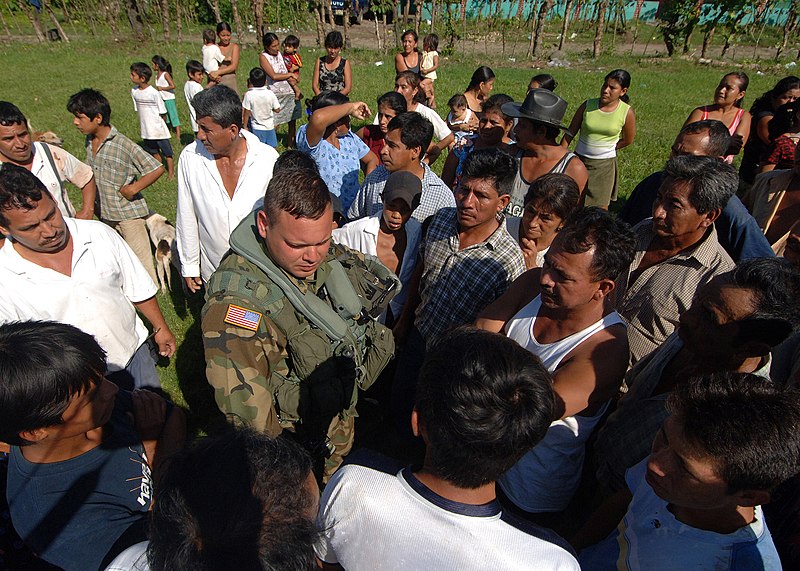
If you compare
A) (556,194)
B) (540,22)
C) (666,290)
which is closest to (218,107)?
(556,194)

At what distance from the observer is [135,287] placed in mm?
3043

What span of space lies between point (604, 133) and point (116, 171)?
5.29 metres

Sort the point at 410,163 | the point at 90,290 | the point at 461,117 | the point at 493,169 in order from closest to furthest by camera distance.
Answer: the point at 90,290 → the point at 493,169 → the point at 410,163 → the point at 461,117

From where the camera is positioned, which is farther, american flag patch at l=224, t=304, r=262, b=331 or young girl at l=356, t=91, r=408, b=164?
young girl at l=356, t=91, r=408, b=164

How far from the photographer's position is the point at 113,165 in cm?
458

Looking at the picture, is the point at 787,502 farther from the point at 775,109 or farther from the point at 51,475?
the point at 775,109

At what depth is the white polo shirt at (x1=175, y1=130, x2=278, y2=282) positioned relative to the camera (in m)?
3.66

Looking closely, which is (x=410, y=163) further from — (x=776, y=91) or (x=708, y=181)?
(x=776, y=91)

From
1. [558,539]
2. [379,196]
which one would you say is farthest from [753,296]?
[379,196]

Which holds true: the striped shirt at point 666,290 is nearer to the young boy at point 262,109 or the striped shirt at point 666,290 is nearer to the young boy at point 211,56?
the young boy at point 262,109

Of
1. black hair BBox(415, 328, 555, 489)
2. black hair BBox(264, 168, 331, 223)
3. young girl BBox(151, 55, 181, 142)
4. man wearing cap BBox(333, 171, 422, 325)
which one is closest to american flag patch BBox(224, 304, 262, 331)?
black hair BBox(264, 168, 331, 223)

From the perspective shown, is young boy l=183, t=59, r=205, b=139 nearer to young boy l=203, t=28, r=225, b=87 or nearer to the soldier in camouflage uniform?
young boy l=203, t=28, r=225, b=87

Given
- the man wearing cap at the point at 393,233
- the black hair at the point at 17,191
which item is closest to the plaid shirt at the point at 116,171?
the black hair at the point at 17,191

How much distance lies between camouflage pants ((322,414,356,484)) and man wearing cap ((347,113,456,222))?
64.2 inches
